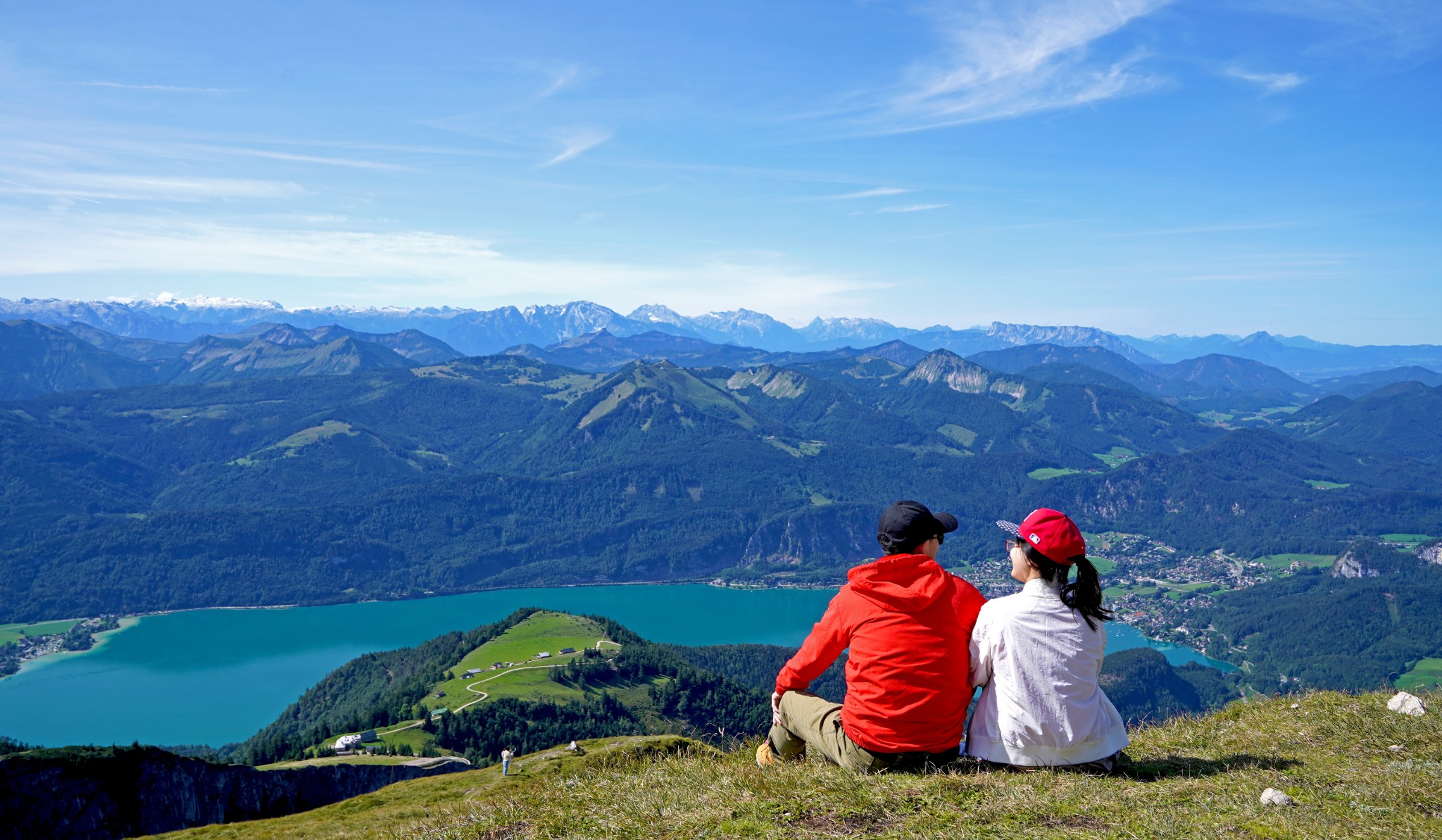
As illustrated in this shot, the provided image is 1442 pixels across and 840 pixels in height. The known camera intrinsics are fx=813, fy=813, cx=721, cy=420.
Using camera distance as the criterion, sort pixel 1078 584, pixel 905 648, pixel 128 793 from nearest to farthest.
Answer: pixel 1078 584
pixel 905 648
pixel 128 793

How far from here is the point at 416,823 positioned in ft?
32.9

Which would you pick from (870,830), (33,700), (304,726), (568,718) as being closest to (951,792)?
(870,830)

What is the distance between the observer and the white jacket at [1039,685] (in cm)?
774

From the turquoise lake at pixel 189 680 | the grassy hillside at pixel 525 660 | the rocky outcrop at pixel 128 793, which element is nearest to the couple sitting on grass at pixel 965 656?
the rocky outcrop at pixel 128 793

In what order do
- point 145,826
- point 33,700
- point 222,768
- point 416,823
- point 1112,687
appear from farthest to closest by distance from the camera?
point 33,700 → point 1112,687 → point 222,768 → point 145,826 → point 416,823

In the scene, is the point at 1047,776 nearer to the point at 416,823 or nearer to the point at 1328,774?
the point at 1328,774

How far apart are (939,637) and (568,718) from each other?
291 ft

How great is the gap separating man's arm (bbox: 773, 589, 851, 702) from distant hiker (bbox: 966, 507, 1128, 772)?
1.33 metres

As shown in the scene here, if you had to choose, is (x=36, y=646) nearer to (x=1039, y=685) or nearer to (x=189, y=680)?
(x=189, y=680)

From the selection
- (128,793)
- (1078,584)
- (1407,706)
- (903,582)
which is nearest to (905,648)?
(903,582)

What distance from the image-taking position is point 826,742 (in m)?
8.84

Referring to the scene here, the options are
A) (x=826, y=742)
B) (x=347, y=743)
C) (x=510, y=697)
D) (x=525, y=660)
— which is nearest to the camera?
(x=826, y=742)

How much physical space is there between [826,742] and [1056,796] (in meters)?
2.35

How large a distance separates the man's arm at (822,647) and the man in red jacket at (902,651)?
0.01 meters
